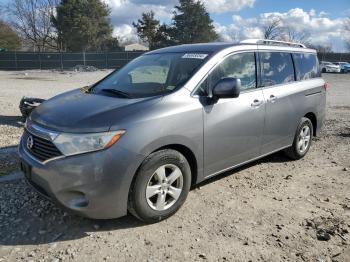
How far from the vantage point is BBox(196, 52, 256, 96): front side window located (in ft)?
13.8

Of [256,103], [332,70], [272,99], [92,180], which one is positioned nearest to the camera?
[92,180]

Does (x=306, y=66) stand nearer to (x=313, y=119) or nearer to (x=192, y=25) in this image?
(x=313, y=119)

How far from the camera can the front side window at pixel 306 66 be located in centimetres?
584

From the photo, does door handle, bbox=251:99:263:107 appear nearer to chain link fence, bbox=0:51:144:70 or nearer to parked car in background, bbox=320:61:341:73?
chain link fence, bbox=0:51:144:70

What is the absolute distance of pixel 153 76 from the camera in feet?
15.0

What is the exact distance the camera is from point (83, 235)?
3.62 meters

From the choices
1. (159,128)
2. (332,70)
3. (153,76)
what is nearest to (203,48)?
(153,76)

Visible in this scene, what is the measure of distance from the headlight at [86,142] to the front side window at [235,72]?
1.23 metres

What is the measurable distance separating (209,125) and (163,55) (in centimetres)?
135

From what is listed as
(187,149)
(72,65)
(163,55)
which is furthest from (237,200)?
(72,65)

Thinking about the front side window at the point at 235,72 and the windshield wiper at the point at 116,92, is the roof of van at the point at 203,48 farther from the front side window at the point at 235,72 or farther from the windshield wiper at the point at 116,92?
the windshield wiper at the point at 116,92

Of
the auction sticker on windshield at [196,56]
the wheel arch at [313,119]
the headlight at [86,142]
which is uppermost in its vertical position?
the auction sticker on windshield at [196,56]

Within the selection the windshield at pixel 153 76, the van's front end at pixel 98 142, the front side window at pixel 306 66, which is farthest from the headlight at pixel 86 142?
the front side window at pixel 306 66

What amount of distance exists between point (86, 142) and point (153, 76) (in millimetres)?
1552
